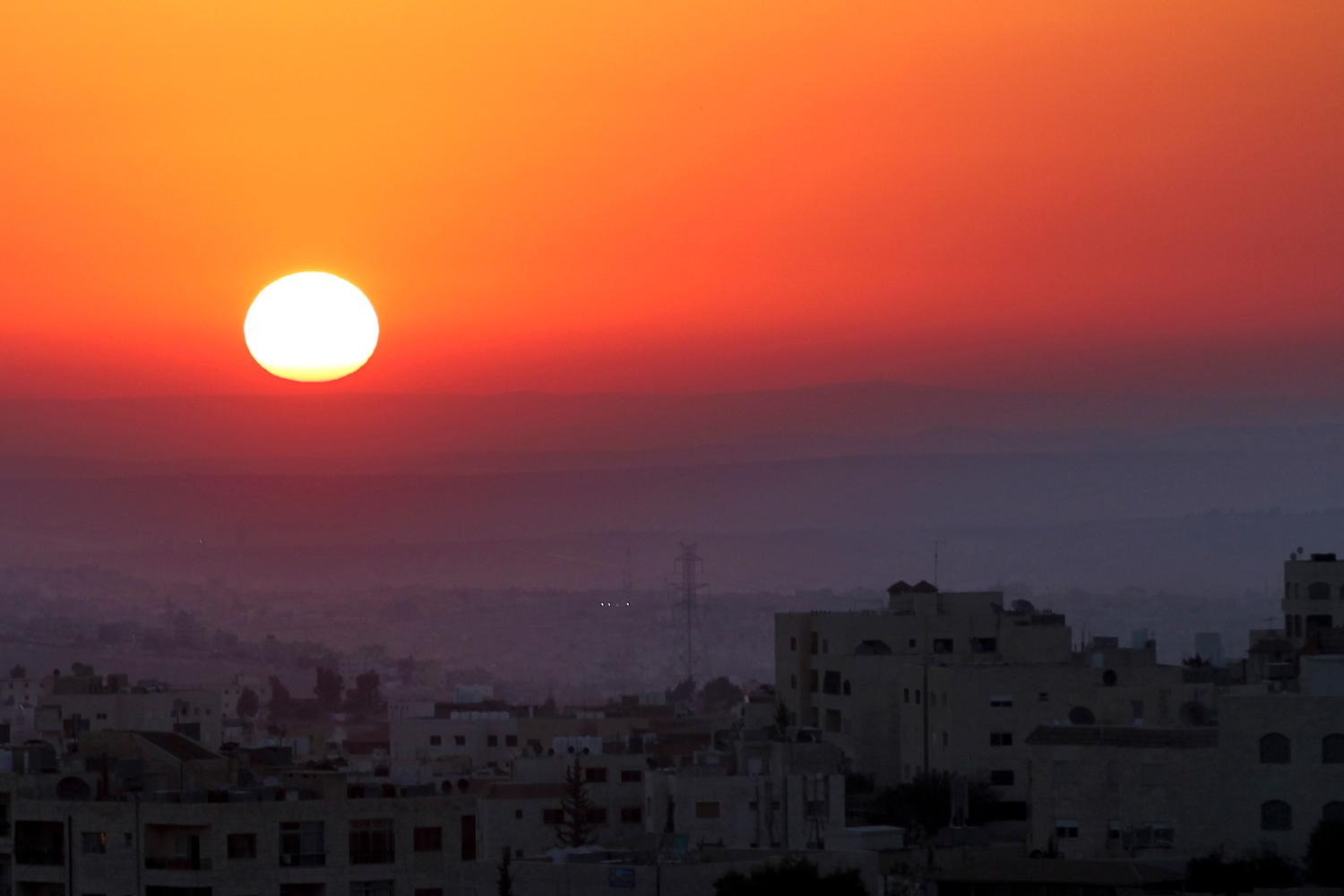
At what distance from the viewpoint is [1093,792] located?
53469 millimetres

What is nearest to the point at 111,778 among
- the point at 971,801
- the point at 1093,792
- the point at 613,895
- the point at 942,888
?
the point at 613,895

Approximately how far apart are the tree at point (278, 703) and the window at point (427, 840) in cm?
8447

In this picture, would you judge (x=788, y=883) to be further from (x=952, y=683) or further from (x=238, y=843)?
(x=952, y=683)

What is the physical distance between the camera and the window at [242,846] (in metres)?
40.7

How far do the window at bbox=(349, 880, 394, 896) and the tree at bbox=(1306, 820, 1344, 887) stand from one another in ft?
45.9

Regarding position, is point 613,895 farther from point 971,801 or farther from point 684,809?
point 971,801

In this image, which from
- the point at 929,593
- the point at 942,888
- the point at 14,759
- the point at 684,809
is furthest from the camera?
the point at 929,593

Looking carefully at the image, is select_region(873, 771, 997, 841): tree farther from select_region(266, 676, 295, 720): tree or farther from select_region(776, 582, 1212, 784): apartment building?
select_region(266, 676, 295, 720): tree

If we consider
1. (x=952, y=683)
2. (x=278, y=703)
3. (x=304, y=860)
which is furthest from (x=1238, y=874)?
(x=278, y=703)

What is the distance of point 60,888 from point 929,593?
42463 mm

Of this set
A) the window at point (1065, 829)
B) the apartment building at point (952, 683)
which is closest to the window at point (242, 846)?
the window at point (1065, 829)

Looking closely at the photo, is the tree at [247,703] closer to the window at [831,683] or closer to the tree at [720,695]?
the tree at [720,695]

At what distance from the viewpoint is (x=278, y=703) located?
13875cm

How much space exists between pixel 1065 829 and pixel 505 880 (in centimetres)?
1671
